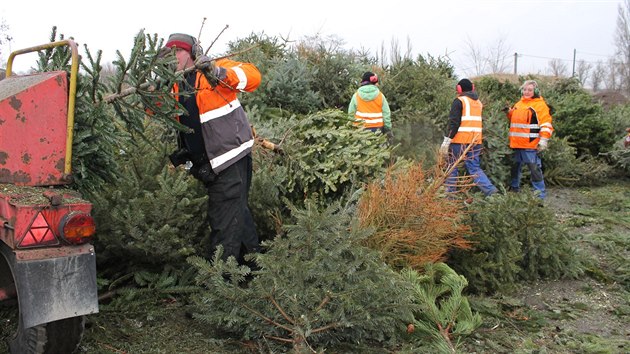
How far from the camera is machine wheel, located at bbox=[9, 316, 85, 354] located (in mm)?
3035

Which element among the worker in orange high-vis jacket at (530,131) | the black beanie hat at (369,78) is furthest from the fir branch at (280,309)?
the worker in orange high-vis jacket at (530,131)

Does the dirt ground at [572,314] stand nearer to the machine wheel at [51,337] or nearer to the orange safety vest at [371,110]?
the machine wheel at [51,337]

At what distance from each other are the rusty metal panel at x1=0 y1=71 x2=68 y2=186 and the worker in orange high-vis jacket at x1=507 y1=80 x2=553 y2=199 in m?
7.40

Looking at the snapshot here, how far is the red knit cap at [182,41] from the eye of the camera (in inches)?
171

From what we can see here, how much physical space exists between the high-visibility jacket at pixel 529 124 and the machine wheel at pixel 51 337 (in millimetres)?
7523

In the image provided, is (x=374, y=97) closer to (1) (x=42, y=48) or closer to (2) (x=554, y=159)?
(2) (x=554, y=159)

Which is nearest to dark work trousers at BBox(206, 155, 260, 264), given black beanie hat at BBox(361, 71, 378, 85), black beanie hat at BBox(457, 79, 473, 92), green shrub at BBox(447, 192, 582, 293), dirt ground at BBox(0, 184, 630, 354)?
dirt ground at BBox(0, 184, 630, 354)

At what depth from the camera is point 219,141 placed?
14.3 ft

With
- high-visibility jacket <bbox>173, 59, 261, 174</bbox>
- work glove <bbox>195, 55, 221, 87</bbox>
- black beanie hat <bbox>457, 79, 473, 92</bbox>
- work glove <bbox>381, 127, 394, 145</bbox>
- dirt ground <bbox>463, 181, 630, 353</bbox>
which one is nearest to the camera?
work glove <bbox>195, 55, 221, 87</bbox>

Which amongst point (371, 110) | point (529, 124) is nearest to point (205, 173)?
point (371, 110)

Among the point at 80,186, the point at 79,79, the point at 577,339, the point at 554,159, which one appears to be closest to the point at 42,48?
the point at 79,79

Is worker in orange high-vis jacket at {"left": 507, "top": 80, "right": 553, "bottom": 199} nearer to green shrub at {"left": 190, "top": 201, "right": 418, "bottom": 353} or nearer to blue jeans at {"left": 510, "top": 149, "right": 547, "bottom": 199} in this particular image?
blue jeans at {"left": 510, "top": 149, "right": 547, "bottom": 199}

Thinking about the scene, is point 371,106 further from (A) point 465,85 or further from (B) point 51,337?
(B) point 51,337

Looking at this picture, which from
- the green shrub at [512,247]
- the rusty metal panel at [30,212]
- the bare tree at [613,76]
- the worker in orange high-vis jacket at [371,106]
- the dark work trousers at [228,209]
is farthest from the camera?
the bare tree at [613,76]
